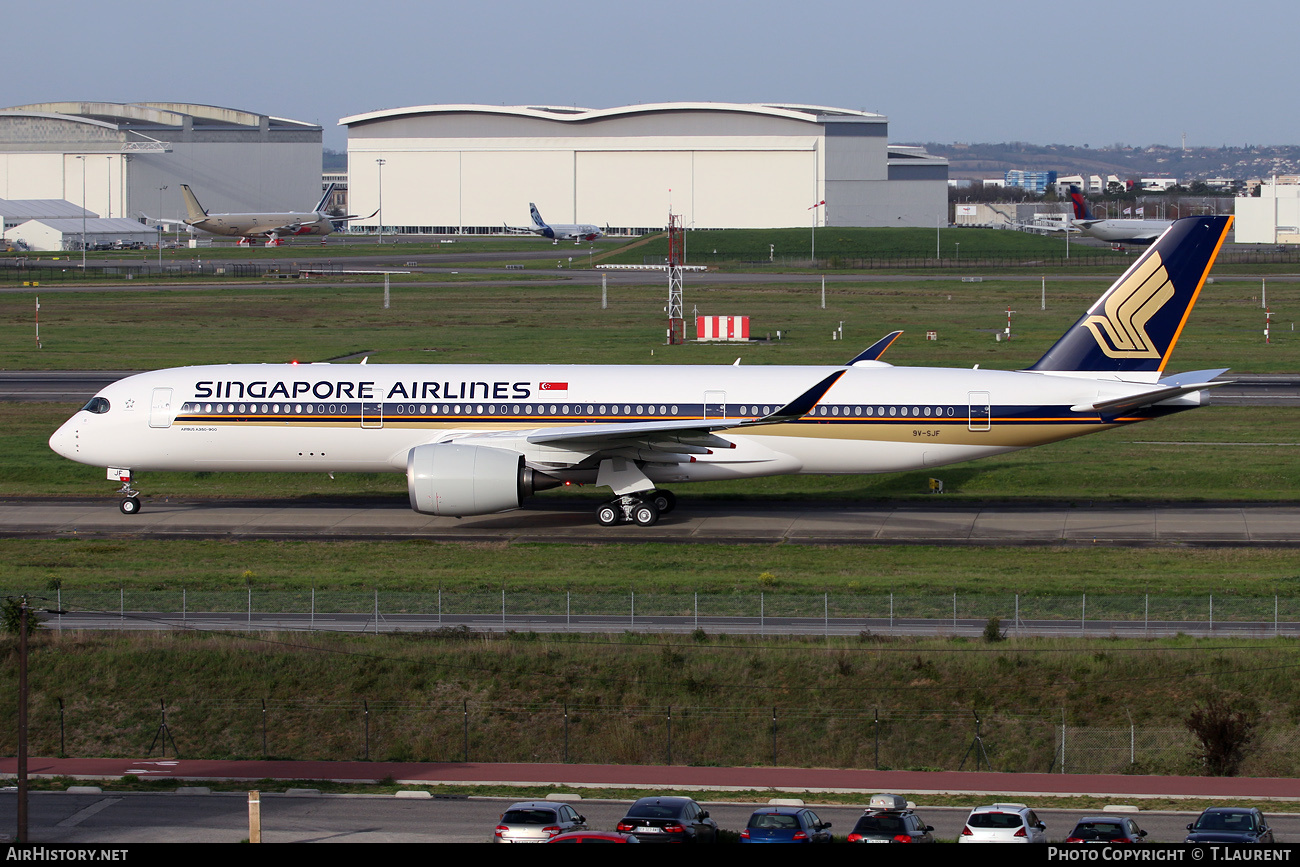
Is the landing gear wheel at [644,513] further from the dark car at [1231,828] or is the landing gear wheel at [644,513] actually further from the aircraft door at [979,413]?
the dark car at [1231,828]

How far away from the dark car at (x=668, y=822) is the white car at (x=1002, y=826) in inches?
158

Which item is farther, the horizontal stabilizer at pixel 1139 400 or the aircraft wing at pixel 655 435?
the horizontal stabilizer at pixel 1139 400

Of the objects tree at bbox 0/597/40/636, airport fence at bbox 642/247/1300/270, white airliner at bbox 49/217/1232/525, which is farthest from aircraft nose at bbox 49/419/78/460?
airport fence at bbox 642/247/1300/270

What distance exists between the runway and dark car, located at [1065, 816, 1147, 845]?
20.4 meters

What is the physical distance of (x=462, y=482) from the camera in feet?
135

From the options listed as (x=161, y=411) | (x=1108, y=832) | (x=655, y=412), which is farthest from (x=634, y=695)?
(x=161, y=411)

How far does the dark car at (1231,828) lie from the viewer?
67.3 ft

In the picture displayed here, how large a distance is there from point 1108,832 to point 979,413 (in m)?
24.3

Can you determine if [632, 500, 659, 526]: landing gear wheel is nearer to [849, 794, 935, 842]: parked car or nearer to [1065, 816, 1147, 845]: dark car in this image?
[849, 794, 935, 842]: parked car

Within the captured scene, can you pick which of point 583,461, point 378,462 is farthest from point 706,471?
point 378,462

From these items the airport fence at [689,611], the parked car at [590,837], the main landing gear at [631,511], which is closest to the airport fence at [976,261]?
the main landing gear at [631,511]

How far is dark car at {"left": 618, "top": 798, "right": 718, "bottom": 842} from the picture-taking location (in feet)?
68.7

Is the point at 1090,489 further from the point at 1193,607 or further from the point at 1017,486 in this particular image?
the point at 1193,607

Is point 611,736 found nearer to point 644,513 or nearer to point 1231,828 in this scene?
point 1231,828
